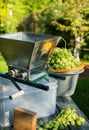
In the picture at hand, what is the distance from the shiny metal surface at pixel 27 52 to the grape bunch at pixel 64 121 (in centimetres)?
48

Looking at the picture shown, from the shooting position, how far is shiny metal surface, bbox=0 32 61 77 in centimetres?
239

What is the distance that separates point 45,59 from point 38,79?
0.20m

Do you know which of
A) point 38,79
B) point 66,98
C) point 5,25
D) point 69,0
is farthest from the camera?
point 5,25

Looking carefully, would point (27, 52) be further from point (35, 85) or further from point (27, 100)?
point (27, 100)

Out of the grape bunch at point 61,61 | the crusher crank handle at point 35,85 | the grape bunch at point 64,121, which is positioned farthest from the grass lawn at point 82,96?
the crusher crank handle at point 35,85

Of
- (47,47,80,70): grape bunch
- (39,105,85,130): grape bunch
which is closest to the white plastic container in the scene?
(39,105,85,130): grape bunch

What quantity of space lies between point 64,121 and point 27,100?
408 mm

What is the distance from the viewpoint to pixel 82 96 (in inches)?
181

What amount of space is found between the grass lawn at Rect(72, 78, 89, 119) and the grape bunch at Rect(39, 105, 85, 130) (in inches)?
39.2

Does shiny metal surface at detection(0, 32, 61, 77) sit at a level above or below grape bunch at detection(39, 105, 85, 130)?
above

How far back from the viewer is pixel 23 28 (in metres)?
15.3

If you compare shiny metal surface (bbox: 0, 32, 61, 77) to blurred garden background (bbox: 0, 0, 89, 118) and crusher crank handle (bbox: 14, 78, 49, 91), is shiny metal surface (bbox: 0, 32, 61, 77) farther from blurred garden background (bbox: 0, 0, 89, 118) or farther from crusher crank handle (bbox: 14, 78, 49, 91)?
blurred garden background (bbox: 0, 0, 89, 118)

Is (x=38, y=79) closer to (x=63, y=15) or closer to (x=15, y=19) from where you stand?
(x=63, y=15)

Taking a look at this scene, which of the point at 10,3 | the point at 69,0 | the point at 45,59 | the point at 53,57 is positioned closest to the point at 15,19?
the point at 10,3
